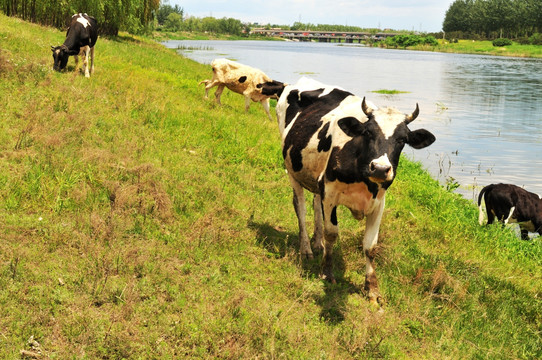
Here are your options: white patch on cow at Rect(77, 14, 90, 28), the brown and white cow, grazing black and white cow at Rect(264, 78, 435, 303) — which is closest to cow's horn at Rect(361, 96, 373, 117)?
grazing black and white cow at Rect(264, 78, 435, 303)

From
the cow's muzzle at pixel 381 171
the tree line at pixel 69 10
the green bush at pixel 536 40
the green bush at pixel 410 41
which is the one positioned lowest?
the cow's muzzle at pixel 381 171

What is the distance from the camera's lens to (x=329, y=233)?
618 cm

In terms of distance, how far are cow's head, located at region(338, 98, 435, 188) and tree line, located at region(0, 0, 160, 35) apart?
95.8 ft

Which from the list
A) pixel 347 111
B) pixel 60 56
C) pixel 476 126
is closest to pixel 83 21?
pixel 60 56

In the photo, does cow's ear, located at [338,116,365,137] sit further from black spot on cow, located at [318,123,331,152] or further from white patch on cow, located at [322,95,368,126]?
black spot on cow, located at [318,123,331,152]

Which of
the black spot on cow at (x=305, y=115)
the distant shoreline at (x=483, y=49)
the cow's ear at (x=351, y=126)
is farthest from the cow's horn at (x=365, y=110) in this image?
the distant shoreline at (x=483, y=49)

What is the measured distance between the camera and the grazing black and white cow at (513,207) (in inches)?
420

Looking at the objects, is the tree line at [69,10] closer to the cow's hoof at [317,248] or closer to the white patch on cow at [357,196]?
the cow's hoof at [317,248]

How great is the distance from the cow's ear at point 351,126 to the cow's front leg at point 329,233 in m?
0.90

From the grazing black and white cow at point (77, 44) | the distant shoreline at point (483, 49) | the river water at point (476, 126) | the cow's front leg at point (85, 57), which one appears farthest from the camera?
the distant shoreline at point (483, 49)

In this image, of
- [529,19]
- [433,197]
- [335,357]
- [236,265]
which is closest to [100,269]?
[236,265]

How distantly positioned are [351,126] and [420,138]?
81cm

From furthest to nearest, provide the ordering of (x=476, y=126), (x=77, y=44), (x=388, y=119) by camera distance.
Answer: (x=476, y=126), (x=77, y=44), (x=388, y=119)

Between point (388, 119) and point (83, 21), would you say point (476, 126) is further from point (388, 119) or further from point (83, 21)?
point (388, 119)
